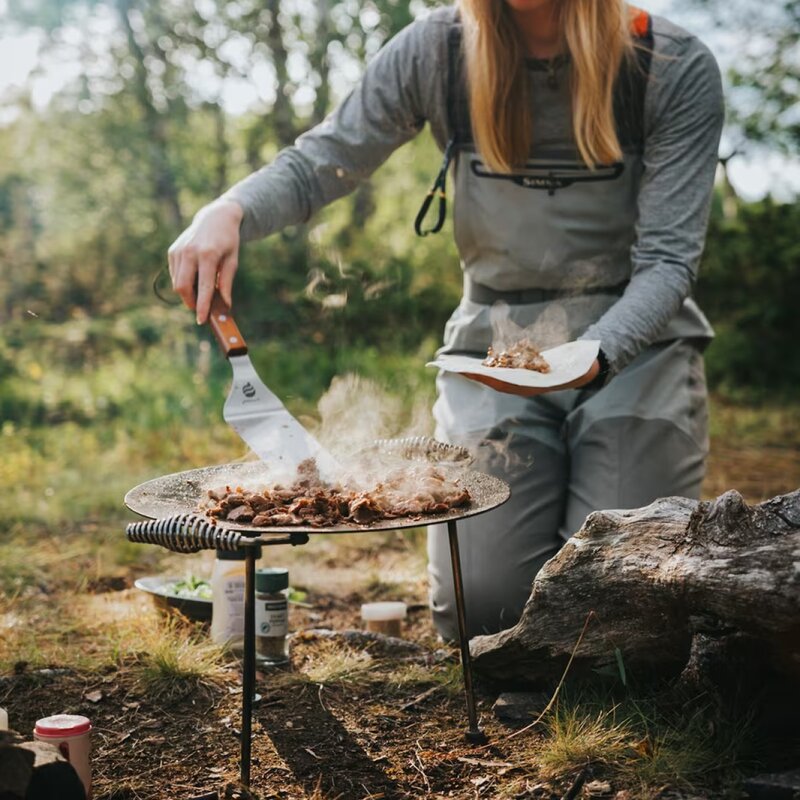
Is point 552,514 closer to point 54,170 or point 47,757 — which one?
point 47,757

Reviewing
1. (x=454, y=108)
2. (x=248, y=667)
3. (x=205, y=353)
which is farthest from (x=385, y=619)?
(x=205, y=353)

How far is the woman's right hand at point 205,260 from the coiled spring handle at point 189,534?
63 cm

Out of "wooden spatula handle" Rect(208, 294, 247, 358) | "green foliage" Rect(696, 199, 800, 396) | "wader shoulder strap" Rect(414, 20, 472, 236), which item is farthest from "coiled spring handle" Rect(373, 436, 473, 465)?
"green foliage" Rect(696, 199, 800, 396)

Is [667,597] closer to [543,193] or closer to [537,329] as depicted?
[537,329]

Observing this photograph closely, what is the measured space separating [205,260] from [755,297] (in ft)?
23.0

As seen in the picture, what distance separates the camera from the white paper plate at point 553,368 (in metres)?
2.29

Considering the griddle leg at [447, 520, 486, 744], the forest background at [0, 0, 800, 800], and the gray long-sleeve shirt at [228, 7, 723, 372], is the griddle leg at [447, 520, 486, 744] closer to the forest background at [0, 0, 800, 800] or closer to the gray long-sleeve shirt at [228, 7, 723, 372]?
the forest background at [0, 0, 800, 800]

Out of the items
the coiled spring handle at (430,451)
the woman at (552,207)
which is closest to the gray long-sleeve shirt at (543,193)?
the woman at (552,207)

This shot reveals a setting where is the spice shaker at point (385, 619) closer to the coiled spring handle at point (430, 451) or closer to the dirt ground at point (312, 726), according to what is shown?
the dirt ground at point (312, 726)

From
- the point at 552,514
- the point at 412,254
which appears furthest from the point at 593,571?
the point at 412,254

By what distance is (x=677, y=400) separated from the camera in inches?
115

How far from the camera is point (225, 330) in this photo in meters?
2.31

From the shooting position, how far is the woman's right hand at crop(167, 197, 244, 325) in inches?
92.5

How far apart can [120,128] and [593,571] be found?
9.60m
